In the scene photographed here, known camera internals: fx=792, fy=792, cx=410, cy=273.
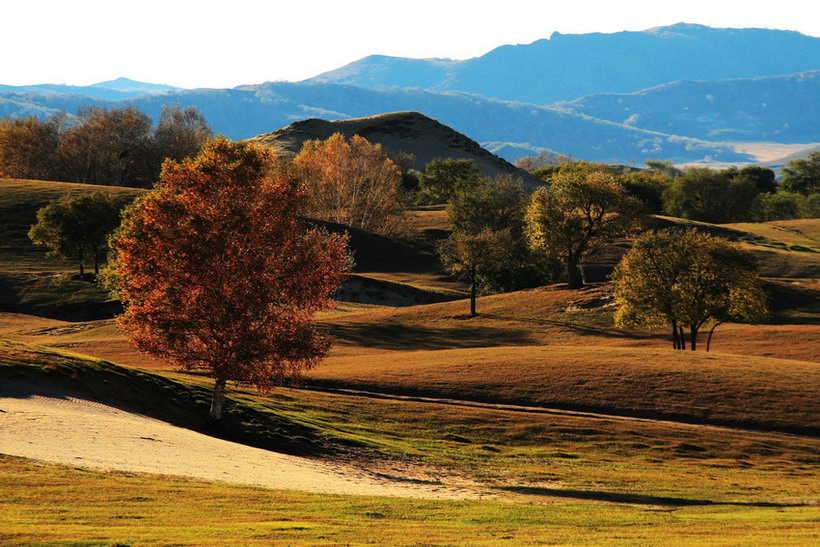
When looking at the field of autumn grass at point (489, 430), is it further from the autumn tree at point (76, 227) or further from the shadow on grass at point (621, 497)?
the autumn tree at point (76, 227)

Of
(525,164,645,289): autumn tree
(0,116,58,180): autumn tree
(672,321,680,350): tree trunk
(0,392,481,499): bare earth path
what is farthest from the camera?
(0,116,58,180): autumn tree

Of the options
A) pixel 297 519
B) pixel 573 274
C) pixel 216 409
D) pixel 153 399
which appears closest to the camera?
pixel 297 519

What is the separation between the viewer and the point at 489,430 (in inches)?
2016

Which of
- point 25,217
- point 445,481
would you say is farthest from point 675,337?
point 25,217

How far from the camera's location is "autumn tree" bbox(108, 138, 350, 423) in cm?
4059

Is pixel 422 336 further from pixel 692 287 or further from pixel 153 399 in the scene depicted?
pixel 153 399

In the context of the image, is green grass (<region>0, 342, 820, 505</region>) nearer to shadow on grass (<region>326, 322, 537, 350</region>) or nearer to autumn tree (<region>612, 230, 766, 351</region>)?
autumn tree (<region>612, 230, 766, 351</region>)

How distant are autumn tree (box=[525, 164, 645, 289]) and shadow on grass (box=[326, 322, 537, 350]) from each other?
A: 18.7 m

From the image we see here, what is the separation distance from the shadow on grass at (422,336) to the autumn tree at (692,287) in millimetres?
14487

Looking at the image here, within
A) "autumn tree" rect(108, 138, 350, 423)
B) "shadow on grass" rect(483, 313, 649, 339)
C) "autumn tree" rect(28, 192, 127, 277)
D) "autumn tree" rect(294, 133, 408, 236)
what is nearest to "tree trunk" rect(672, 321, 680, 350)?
"shadow on grass" rect(483, 313, 649, 339)

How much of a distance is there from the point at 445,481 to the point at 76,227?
319 feet

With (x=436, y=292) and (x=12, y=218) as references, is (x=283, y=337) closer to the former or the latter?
(x=436, y=292)

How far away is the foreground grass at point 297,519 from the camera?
21047 mm

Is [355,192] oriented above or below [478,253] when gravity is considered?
above
